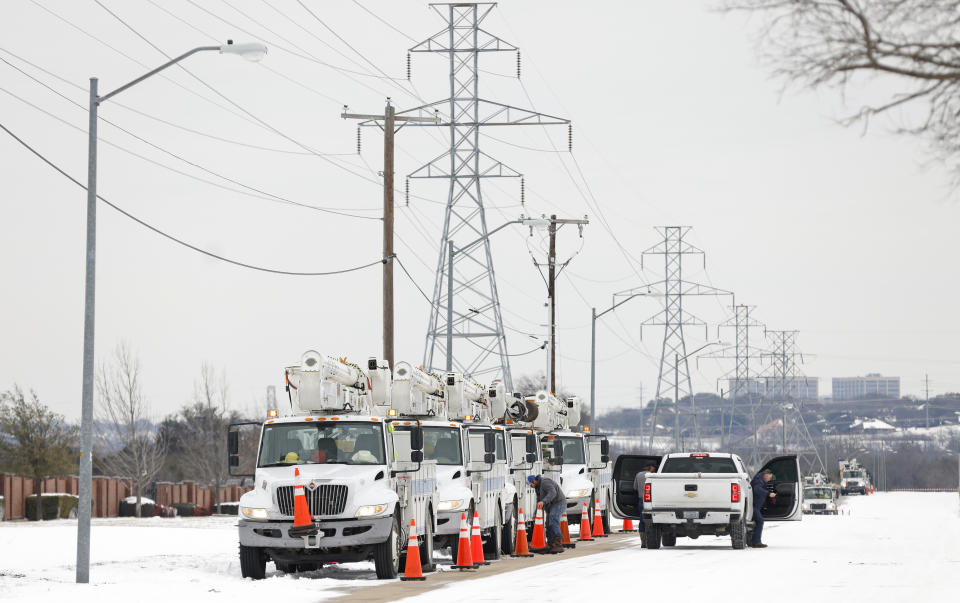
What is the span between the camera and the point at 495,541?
27109 millimetres

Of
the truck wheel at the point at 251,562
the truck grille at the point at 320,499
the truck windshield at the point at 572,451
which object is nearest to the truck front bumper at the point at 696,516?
the truck windshield at the point at 572,451

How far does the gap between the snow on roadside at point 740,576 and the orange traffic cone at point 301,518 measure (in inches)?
92.1

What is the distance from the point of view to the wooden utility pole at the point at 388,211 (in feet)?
109

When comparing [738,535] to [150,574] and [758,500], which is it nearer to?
[758,500]

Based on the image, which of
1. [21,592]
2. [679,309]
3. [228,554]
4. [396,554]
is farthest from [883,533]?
[679,309]

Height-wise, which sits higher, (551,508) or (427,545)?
(551,508)

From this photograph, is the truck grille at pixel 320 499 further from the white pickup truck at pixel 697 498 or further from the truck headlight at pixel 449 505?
the white pickup truck at pixel 697 498

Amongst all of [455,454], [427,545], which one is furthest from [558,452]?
[427,545]

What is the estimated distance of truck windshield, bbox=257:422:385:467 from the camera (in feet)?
72.7

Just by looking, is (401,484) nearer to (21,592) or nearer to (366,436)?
(366,436)

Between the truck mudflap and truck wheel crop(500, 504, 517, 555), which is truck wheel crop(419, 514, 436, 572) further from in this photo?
truck wheel crop(500, 504, 517, 555)

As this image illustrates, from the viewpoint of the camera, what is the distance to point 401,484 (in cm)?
2275

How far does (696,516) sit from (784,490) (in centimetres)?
374

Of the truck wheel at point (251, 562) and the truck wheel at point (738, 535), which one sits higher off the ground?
the truck wheel at point (251, 562)
